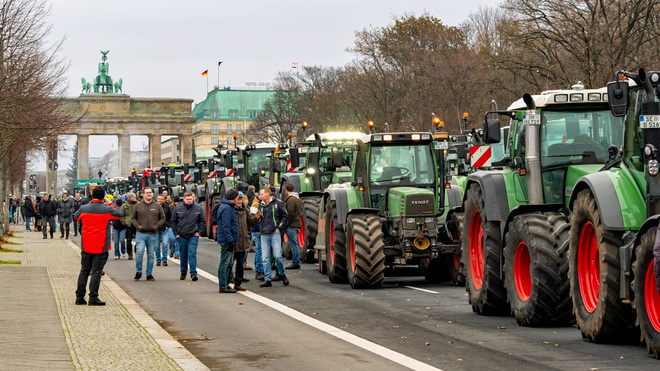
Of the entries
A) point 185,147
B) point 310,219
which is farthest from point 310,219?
point 185,147

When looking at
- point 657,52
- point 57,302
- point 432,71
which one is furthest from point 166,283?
point 432,71

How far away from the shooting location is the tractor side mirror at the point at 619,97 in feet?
36.0

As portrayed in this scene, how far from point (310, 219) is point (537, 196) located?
13.0m

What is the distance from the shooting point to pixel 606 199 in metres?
11.2

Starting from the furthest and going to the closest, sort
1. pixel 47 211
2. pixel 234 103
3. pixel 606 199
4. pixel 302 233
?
pixel 234 103
pixel 47 211
pixel 302 233
pixel 606 199

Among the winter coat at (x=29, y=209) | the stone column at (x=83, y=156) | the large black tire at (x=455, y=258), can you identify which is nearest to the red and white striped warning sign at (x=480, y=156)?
the large black tire at (x=455, y=258)

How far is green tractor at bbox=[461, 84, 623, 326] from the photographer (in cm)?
1292

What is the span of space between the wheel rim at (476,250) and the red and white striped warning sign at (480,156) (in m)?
6.34

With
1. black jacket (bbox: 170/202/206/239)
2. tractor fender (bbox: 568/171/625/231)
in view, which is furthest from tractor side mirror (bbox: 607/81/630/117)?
black jacket (bbox: 170/202/206/239)

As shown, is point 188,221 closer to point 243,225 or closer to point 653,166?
point 243,225

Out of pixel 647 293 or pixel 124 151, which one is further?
pixel 124 151

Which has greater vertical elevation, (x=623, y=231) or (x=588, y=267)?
(x=623, y=231)

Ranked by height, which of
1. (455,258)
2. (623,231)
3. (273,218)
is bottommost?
(455,258)

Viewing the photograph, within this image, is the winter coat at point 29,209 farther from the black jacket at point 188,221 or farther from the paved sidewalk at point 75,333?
the paved sidewalk at point 75,333
